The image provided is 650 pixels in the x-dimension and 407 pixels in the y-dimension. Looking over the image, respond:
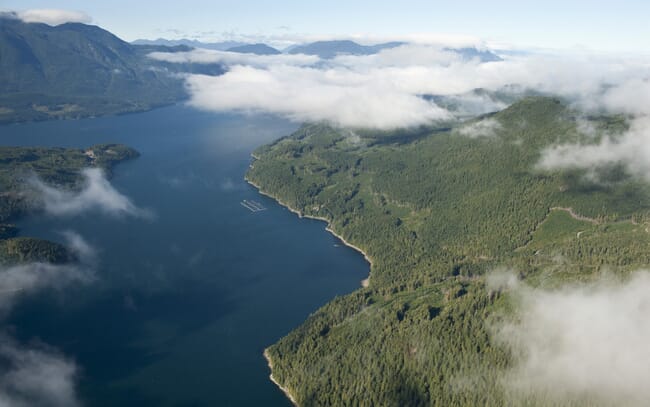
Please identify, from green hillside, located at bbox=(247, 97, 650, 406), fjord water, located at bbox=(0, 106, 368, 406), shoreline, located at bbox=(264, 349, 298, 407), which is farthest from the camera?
fjord water, located at bbox=(0, 106, 368, 406)

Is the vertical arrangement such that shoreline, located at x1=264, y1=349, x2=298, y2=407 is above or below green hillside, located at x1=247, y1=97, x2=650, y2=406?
below

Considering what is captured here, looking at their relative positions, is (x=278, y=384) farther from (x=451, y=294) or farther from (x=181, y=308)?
(x=451, y=294)

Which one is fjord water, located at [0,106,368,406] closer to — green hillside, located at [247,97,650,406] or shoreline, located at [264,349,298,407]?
shoreline, located at [264,349,298,407]

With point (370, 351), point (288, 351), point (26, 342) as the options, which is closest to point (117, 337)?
point (26, 342)

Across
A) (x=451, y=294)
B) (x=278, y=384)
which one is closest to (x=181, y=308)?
(x=278, y=384)

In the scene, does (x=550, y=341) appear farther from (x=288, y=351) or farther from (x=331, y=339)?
(x=288, y=351)

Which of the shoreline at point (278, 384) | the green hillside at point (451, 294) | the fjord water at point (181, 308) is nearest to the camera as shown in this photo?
the green hillside at point (451, 294)

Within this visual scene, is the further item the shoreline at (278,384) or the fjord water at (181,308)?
the fjord water at (181,308)

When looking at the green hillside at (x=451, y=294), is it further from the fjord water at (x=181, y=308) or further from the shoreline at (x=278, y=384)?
the fjord water at (x=181, y=308)

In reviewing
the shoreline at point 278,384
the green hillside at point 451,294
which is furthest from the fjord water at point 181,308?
the green hillside at point 451,294

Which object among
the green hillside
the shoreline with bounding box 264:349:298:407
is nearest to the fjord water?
the shoreline with bounding box 264:349:298:407

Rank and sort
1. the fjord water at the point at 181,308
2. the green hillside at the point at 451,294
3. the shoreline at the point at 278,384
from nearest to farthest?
1. the green hillside at the point at 451,294
2. the shoreline at the point at 278,384
3. the fjord water at the point at 181,308
